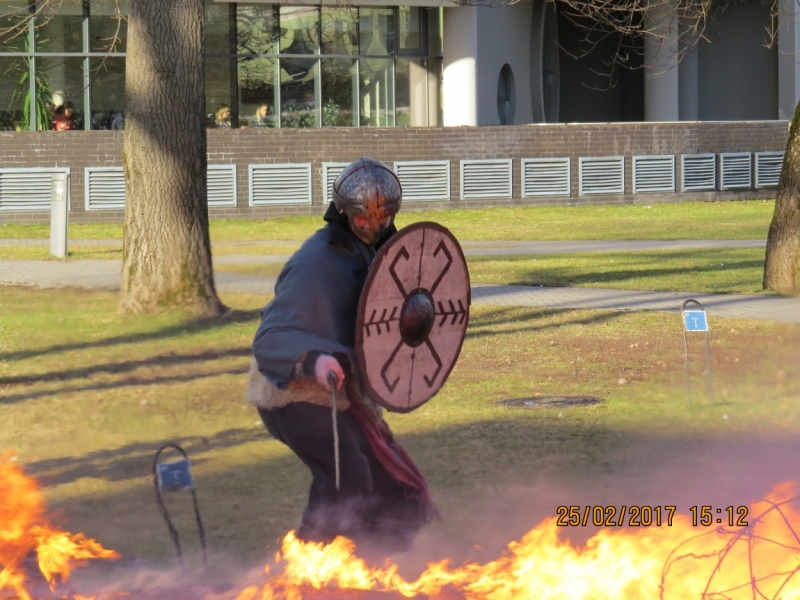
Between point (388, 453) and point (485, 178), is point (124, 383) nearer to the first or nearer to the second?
point (388, 453)

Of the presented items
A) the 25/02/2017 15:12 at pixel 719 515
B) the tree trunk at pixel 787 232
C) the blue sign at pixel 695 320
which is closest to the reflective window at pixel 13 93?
the tree trunk at pixel 787 232

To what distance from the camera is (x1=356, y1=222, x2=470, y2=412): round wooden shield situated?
13.6 ft

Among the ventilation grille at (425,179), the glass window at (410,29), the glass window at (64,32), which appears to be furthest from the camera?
the glass window at (410,29)

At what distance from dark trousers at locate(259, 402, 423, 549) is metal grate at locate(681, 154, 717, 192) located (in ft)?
80.7

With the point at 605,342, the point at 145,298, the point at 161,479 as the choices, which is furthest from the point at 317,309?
the point at 145,298

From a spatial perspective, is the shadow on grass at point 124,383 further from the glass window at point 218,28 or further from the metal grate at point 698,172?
the metal grate at point 698,172

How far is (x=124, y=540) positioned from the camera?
5.61 metres

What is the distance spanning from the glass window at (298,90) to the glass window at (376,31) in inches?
56.8

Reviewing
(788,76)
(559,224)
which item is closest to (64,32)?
(559,224)

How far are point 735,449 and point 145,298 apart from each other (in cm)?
634

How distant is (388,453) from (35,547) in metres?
1.54

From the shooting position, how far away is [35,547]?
16.1ft

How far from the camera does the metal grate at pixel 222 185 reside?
24516mm

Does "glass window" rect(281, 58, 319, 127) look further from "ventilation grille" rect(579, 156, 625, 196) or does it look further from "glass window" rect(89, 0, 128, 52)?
"ventilation grille" rect(579, 156, 625, 196)
